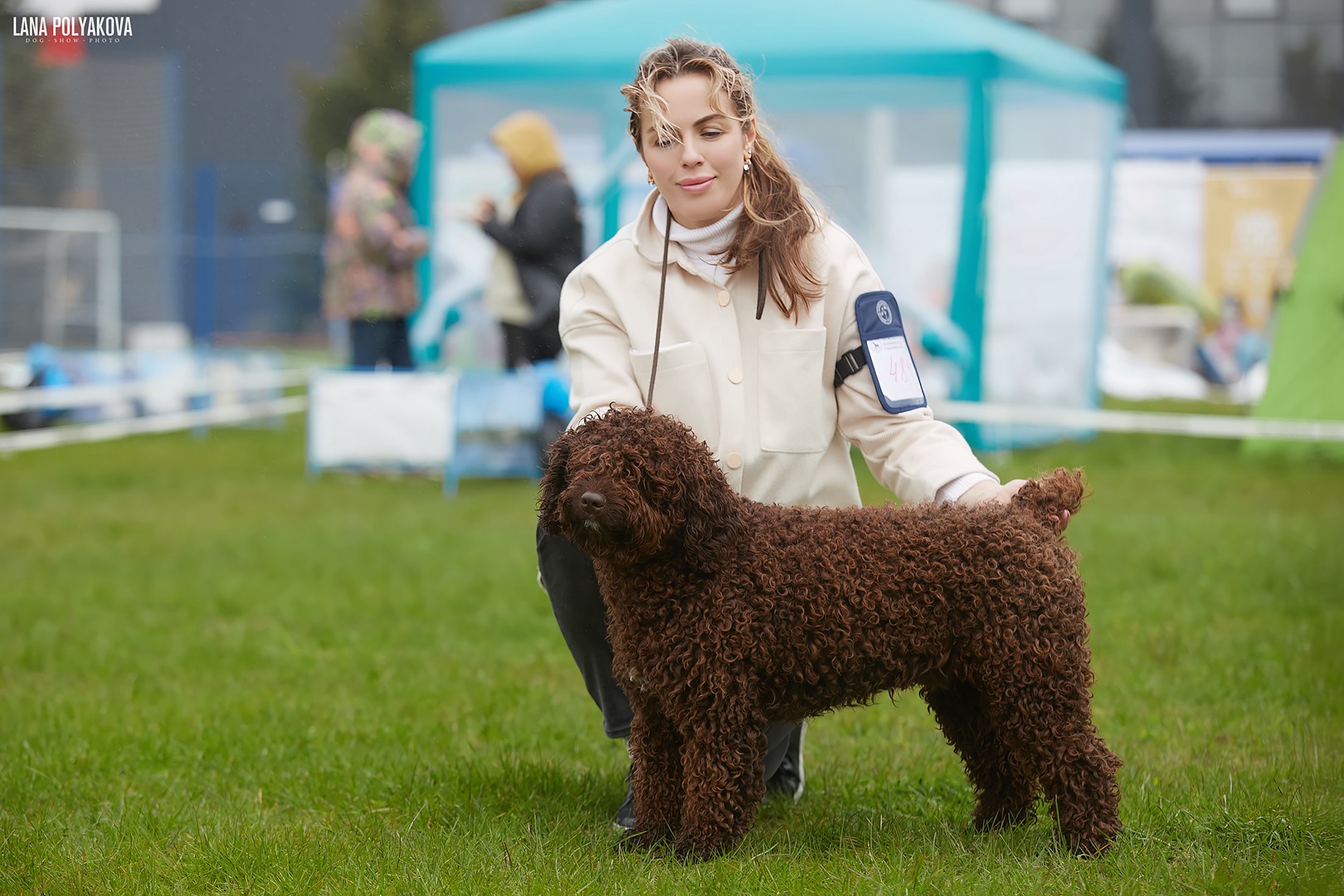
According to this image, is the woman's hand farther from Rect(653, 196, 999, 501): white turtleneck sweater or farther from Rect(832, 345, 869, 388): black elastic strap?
Rect(653, 196, 999, 501): white turtleneck sweater

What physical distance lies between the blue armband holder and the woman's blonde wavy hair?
14 centimetres

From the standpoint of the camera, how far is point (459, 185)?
1092 centimetres

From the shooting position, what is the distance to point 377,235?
1005cm

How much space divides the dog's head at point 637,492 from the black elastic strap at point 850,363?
574 mm

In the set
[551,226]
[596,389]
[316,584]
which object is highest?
[551,226]

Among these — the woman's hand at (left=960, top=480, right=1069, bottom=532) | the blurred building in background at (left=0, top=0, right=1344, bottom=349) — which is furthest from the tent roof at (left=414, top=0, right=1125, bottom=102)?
the woman's hand at (left=960, top=480, right=1069, bottom=532)

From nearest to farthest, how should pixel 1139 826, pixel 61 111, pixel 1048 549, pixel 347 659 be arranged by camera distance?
pixel 1048 549 < pixel 1139 826 < pixel 347 659 < pixel 61 111

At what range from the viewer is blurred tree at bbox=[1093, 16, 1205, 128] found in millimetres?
34188

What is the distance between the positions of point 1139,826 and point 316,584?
4.36 m

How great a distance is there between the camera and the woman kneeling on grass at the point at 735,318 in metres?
3.13

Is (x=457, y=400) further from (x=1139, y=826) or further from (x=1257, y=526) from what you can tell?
(x=1139, y=826)

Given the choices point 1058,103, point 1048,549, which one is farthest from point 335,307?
point 1048,549

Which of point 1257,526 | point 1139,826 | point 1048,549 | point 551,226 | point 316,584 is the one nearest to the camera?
point 1048,549

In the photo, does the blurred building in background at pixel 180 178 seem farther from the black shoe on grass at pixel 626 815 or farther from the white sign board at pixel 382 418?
the black shoe on grass at pixel 626 815
